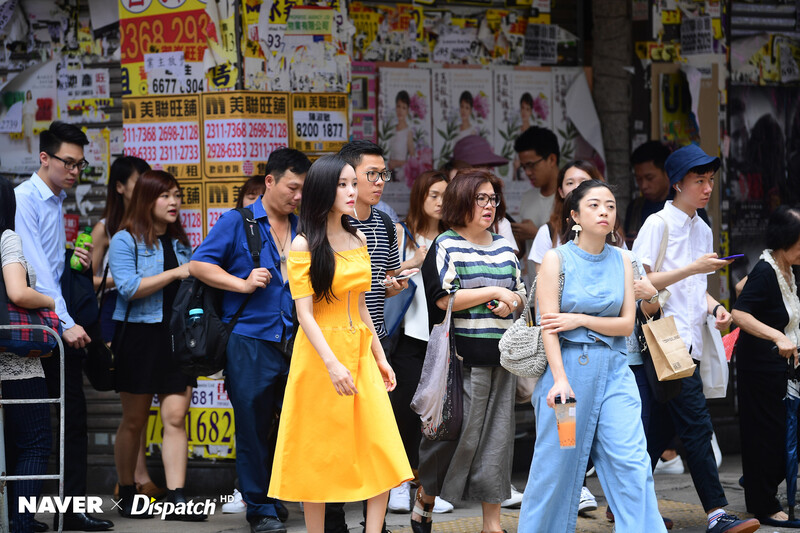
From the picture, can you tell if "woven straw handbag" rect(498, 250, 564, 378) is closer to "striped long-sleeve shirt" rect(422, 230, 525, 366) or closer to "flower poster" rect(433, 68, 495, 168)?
"striped long-sleeve shirt" rect(422, 230, 525, 366)

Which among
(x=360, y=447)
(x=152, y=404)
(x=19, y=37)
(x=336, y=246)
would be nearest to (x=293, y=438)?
(x=360, y=447)

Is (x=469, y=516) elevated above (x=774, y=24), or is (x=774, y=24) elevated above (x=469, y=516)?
(x=774, y=24)

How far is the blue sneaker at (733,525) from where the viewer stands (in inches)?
236

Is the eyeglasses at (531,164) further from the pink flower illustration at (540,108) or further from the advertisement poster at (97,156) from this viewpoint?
the advertisement poster at (97,156)

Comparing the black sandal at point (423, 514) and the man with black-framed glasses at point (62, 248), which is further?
the man with black-framed glasses at point (62, 248)

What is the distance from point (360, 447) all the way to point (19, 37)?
4872mm

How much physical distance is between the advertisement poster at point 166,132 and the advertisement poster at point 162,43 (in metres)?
0.08

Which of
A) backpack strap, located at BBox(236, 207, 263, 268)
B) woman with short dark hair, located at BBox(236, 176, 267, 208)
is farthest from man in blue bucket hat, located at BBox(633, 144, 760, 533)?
woman with short dark hair, located at BBox(236, 176, 267, 208)

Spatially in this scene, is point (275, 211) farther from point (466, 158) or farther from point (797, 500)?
point (797, 500)

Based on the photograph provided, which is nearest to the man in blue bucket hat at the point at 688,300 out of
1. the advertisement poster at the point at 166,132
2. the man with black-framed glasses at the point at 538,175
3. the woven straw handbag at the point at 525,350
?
the woven straw handbag at the point at 525,350

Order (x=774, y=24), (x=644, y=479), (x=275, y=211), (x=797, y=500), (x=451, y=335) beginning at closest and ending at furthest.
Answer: (x=644, y=479) → (x=451, y=335) → (x=275, y=211) → (x=797, y=500) → (x=774, y=24)

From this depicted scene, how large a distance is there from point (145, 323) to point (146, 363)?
258mm

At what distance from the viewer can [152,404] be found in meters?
7.78

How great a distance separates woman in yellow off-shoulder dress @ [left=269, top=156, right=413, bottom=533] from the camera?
5293 millimetres
